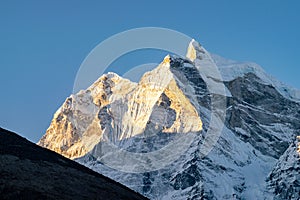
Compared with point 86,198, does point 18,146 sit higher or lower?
higher

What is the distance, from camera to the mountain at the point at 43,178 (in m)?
84.3

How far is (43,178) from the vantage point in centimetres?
9231

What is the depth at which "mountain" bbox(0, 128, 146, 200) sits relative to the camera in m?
84.3

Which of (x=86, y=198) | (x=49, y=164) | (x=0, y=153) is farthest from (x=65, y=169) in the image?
(x=86, y=198)

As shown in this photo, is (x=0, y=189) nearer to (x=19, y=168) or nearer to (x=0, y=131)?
(x=19, y=168)

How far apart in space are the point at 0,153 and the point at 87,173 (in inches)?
504

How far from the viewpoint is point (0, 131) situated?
387 ft

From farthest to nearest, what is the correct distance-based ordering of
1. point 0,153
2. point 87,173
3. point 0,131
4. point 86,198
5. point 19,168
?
point 0,131, point 87,173, point 0,153, point 19,168, point 86,198

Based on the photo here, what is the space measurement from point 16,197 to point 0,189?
2.66 m

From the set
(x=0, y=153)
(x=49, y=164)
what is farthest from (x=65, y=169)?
(x=0, y=153)

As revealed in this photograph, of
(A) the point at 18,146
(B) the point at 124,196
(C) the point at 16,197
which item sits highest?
(A) the point at 18,146

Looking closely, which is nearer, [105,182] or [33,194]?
[33,194]

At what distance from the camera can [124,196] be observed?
96.2 metres

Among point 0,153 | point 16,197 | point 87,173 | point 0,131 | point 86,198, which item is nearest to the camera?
point 16,197
